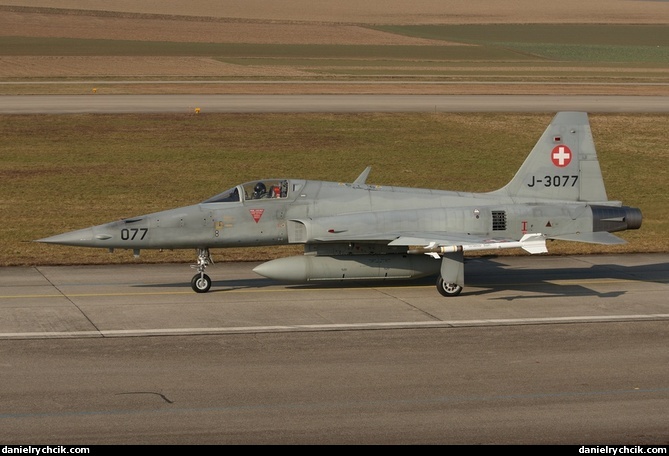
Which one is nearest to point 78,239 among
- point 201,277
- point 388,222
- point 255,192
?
point 201,277

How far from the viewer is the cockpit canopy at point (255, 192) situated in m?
22.6

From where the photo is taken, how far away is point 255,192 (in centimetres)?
2272

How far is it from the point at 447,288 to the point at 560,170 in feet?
13.8

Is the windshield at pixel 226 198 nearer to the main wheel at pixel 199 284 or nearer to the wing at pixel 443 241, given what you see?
the main wheel at pixel 199 284

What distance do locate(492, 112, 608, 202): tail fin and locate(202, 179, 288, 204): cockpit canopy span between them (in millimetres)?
5510

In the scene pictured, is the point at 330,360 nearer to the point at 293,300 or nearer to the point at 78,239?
the point at 293,300

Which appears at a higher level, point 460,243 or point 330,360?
point 460,243

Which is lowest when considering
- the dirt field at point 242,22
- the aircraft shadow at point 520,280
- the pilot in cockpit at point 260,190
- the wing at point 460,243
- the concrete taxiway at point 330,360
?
the concrete taxiway at point 330,360

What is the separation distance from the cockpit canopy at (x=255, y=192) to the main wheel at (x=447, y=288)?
4014 millimetres

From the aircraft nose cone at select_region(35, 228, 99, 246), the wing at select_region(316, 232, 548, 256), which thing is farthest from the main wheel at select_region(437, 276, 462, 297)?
the aircraft nose cone at select_region(35, 228, 99, 246)

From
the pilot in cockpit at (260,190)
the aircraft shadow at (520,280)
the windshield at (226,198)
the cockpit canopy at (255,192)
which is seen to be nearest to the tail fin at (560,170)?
the aircraft shadow at (520,280)

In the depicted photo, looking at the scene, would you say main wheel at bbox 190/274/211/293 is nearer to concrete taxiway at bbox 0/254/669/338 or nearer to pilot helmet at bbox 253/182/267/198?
concrete taxiway at bbox 0/254/669/338
